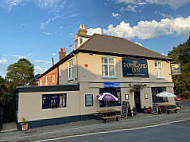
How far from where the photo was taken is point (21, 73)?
36.6m

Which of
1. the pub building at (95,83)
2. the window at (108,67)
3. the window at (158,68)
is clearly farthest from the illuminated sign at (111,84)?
the window at (158,68)

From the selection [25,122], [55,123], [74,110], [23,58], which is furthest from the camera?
[23,58]

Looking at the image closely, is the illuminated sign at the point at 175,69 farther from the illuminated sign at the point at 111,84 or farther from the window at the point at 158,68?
the illuminated sign at the point at 111,84

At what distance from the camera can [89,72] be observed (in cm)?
1304

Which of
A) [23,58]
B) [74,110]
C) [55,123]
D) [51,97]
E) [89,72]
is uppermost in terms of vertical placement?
[23,58]

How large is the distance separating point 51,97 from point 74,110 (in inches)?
88.8

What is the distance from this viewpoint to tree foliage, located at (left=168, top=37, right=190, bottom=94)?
32219 mm

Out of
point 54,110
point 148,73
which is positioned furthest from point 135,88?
point 54,110

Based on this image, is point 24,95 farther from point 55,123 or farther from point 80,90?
point 80,90

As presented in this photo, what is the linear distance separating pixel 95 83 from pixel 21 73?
30574mm

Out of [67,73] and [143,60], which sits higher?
[143,60]

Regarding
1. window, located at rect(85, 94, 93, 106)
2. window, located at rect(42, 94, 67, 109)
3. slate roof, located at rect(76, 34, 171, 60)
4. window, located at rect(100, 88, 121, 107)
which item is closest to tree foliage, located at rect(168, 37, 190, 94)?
slate roof, located at rect(76, 34, 171, 60)

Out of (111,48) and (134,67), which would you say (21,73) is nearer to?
(111,48)

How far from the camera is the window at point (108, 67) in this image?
1413 cm
